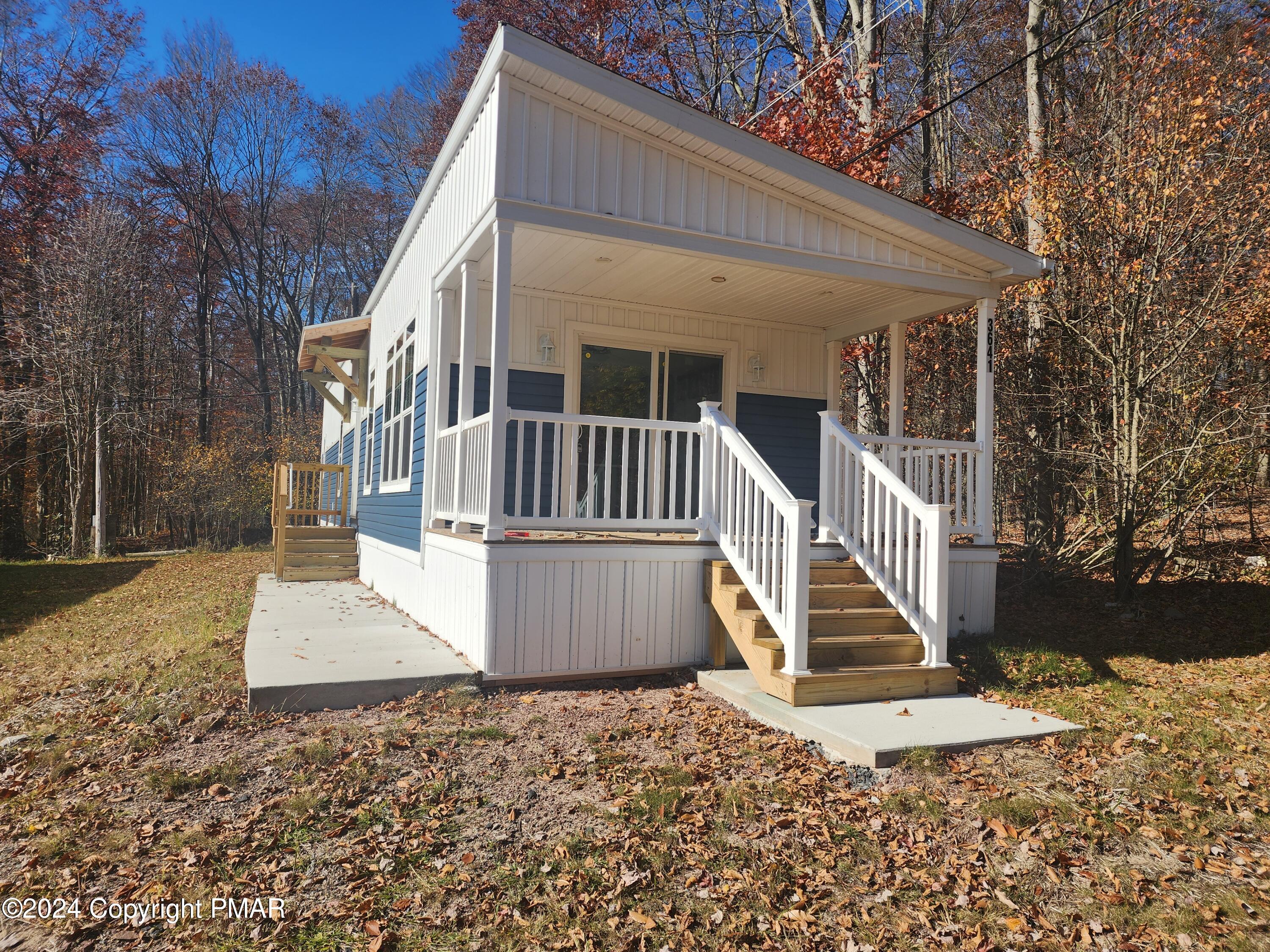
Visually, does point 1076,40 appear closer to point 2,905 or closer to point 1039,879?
point 1039,879

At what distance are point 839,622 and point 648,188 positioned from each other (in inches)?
135

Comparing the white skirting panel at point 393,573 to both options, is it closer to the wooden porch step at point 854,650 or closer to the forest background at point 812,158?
the wooden porch step at point 854,650

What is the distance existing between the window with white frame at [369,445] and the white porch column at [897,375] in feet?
22.5

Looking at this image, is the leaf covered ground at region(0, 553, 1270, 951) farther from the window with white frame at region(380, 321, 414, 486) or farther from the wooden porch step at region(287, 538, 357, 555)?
the wooden porch step at region(287, 538, 357, 555)

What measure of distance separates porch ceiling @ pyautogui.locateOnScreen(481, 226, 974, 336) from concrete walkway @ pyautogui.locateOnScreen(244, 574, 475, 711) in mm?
3211

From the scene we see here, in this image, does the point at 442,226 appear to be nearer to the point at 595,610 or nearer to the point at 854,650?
the point at 595,610

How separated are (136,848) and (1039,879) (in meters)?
3.39

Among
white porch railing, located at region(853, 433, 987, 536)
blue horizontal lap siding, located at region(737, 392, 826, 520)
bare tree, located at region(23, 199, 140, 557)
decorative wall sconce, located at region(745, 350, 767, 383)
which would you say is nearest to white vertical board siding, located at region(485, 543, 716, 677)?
white porch railing, located at region(853, 433, 987, 536)

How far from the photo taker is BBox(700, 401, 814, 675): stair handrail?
497 cm

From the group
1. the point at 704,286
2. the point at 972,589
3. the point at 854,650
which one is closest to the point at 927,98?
the point at 704,286

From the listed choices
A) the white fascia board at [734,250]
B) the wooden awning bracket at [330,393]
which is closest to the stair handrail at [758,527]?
the white fascia board at [734,250]

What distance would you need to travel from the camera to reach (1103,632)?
7.13 meters

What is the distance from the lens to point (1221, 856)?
3.21 metres

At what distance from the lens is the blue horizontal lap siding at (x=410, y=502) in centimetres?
823
